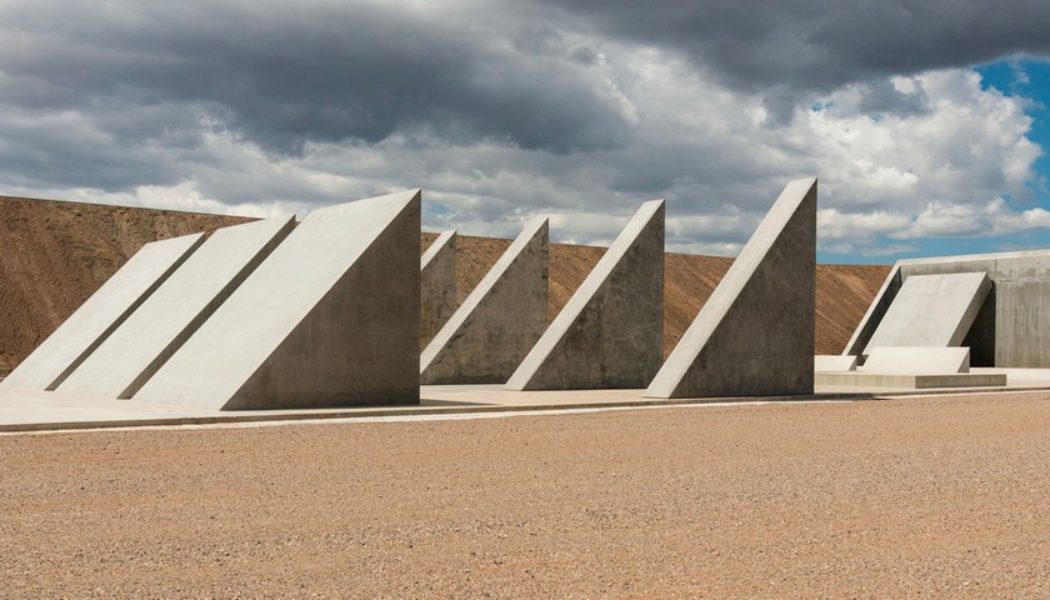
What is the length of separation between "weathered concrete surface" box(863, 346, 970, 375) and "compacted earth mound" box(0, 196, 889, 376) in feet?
74.1

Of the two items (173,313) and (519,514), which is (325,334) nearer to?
(173,313)

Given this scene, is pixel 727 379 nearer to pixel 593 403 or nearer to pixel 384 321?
pixel 593 403

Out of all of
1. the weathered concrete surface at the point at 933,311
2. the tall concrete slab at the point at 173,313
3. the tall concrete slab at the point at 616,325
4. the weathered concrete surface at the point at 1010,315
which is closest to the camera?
the tall concrete slab at the point at 173,313

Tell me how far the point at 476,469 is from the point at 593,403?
6.99m

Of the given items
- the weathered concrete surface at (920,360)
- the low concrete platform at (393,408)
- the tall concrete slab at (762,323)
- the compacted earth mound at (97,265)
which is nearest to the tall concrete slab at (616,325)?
the low concrete platform at (393,408)

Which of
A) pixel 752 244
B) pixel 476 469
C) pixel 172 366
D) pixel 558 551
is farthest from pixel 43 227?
pixel 558 551

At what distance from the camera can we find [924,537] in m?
6.13

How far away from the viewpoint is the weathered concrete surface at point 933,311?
1280 inches

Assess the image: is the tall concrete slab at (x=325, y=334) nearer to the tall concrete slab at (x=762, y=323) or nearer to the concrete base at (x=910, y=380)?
the tall concrete slab at (x=762, y=323)

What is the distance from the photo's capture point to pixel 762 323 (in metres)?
17.9

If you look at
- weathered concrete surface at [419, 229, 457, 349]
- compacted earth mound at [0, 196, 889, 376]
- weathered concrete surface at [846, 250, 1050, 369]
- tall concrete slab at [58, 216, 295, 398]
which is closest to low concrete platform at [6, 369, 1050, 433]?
tall concrete slab at [58, 216, 295, 398]

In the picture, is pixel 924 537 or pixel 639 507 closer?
pixel 924 537

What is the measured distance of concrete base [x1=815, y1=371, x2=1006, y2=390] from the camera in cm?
2200

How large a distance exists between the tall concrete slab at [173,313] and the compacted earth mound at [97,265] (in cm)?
1608
